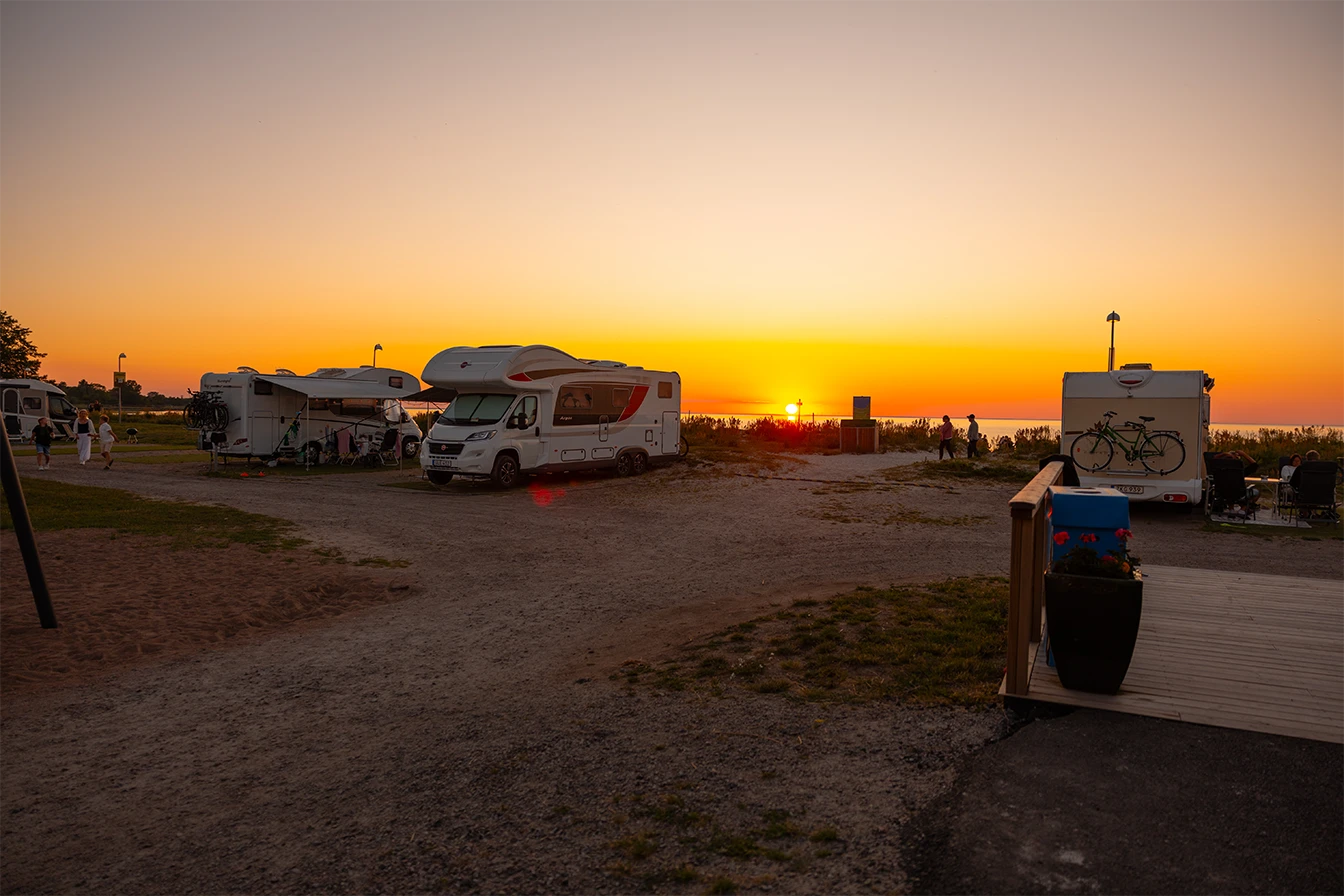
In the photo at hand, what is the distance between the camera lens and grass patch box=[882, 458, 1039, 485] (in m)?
21.1

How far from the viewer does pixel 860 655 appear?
614 cm

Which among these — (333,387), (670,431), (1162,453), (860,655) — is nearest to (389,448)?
(333,387)

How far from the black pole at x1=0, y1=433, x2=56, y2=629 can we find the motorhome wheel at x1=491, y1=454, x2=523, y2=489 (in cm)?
1085

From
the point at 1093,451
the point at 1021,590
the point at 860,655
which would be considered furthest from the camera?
the point at 1093,451

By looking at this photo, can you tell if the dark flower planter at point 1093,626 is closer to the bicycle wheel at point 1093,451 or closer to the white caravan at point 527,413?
the bicycle wheel at point 1093,451

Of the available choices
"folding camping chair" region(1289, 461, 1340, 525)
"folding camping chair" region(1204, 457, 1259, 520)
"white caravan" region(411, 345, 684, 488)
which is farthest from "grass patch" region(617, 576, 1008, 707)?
"white caravan" region(411, 345, 684, 488)

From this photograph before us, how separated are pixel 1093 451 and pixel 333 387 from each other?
1893 cm

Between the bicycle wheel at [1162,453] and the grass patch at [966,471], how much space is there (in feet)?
19.0

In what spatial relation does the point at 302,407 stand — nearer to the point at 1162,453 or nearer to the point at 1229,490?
the point at 1162,453

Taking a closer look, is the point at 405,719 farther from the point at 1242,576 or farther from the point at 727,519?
the point at 727,519

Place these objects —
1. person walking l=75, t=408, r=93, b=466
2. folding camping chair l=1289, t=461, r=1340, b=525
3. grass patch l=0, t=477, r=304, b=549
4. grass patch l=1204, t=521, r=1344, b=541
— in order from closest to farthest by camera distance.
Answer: grass patch l=0, t=477, r=304, b=549, grass patch l=1204, t=521, r=1344, b=541, folding camping chair l=1289, t=461, r=1340, b=525, person walking l=75, t=408, r=93, b=466

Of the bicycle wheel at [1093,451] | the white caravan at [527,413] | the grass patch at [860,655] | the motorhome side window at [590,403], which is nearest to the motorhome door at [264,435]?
the white caravan at [527,413]

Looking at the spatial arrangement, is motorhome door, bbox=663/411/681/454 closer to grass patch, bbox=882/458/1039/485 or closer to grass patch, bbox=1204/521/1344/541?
grass patch, bbox=882/458/1039/485

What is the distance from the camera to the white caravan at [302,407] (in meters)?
22.6
